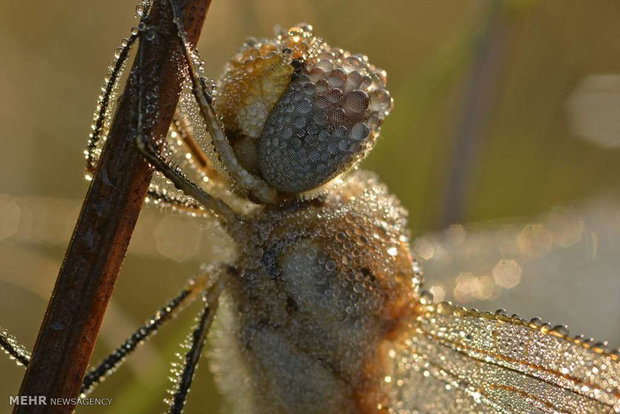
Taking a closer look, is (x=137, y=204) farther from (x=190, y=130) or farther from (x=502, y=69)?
(x=502, y=69)

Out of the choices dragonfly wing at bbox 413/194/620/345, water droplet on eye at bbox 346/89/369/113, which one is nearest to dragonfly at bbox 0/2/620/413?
water droplet on eye at bbox 346/89/369/113

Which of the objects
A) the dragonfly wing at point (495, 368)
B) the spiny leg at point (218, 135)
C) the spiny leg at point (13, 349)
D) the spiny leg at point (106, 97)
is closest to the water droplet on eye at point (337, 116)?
the spiny leg at point (218, 135)

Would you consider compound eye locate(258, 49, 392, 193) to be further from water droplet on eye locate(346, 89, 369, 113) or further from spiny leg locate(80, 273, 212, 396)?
spiny leg locate(80, 273, 212, 396)

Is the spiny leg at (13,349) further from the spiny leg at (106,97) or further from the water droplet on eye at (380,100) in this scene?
the water droplet on eye at (380,100)

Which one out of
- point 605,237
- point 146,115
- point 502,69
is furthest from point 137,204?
point 502,69

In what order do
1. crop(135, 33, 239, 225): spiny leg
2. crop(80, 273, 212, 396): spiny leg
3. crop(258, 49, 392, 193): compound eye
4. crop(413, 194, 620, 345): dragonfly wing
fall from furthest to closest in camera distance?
crop(413, 194, 620, 345): dragonfly wing, crop(80, 273, 212, 396): spiny leg, crop(258, 49, 392, 193): compound eye, crop(135, 33, 239, 225): spiny leg

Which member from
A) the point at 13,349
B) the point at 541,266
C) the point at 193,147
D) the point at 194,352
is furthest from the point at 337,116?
the point at 541,266

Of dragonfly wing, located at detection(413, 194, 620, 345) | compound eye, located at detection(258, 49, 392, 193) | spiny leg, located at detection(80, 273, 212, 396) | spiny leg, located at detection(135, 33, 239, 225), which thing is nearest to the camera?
spiny leg, located at detection(135, 33, 239, 225)

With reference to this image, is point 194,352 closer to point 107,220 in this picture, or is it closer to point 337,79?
Answer: point 107,220
